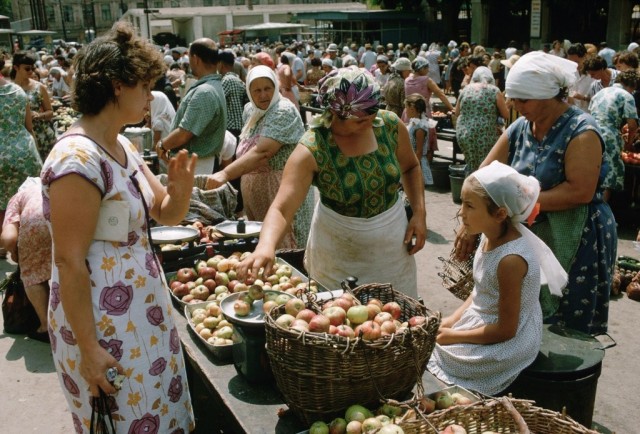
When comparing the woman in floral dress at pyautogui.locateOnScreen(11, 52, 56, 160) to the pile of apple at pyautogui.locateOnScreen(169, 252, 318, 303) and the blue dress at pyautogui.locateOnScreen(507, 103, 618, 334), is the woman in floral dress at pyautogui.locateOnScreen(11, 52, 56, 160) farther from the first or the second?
the blue dress at pyautogui.locateOnScreen(507, 103, 618, 334)

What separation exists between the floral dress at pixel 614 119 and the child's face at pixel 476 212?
4.80m

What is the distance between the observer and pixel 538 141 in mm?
3303

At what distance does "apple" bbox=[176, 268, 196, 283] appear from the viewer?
3508 millimetres

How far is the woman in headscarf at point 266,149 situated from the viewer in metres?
4.46

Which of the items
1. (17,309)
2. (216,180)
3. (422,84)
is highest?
(422,84)

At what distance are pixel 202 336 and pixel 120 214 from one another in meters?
0.99

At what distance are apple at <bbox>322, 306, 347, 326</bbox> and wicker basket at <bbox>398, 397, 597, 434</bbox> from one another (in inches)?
15.7

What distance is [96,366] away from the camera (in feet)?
6.77

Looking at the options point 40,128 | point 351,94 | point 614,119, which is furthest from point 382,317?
point 40,128

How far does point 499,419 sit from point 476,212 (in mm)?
905

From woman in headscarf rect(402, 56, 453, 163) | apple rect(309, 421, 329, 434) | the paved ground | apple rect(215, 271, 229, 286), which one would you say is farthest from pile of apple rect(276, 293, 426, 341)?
woman in headscarf rect(402, 56, 453, 163)

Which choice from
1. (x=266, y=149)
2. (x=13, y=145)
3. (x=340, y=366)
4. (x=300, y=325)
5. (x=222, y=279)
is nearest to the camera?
(x=340, y=366)

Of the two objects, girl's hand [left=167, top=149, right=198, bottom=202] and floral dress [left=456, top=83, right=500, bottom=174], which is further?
floral dress [left=456, top=83, right=500, bottom=174]

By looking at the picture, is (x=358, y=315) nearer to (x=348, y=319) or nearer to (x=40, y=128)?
(x=348, y=319)
